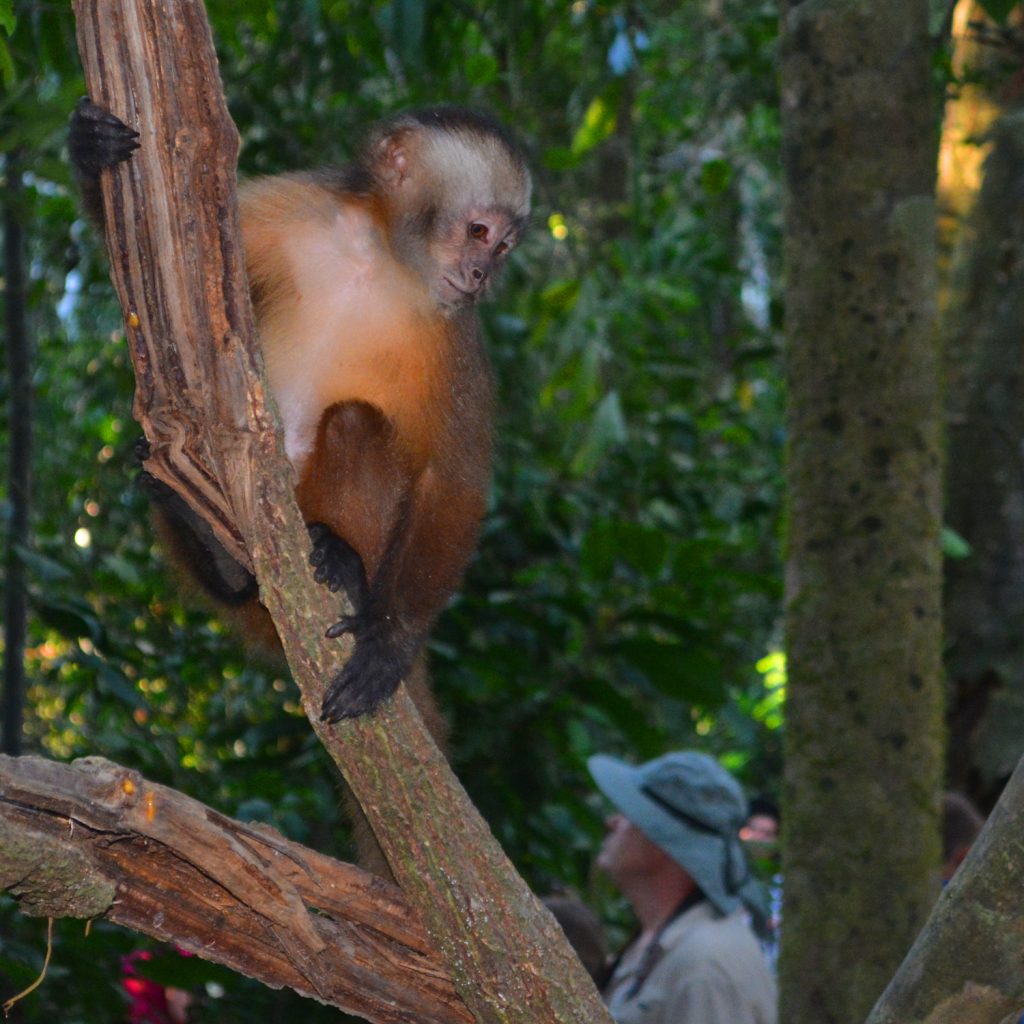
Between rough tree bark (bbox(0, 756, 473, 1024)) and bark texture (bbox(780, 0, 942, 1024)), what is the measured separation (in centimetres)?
133

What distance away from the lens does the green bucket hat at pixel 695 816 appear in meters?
4.25

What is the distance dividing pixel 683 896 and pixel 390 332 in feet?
6.93

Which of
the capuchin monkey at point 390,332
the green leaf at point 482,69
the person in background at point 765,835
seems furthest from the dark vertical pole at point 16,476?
the person in background at point 765,835

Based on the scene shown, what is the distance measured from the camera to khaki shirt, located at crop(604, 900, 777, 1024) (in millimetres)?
3838

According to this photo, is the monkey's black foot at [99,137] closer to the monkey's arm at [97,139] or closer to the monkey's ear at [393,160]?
the monkey's arm at [97,139]

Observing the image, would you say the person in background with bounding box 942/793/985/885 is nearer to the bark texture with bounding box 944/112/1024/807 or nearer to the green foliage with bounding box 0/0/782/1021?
the bark texture with bounding box 944/112/1024/807

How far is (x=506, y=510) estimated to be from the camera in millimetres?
6141

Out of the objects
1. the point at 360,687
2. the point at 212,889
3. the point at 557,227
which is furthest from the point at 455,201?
the point at 557,227

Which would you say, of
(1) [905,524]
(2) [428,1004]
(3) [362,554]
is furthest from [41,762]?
(1) [905,524]

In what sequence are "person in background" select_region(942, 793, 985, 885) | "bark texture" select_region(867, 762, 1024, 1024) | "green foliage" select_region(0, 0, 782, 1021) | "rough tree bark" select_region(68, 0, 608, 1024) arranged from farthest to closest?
"person in background" select_region(942, 793, 985, 885) → "green foliage" select_region(0, 0, 782, 1021) → "rough tree bark" select_region(68, 0, 608, 1024) → "bark texture" select_region(867, 762, 1024, 1024)

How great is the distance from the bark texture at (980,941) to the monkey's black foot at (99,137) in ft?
5.49

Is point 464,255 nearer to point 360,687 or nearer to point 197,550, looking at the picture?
point 197,550

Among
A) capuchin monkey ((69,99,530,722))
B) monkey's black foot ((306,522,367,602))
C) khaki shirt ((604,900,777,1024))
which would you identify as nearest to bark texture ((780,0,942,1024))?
khaki shirt ((604,900,777,1024))

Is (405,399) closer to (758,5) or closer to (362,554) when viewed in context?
(362,554)
